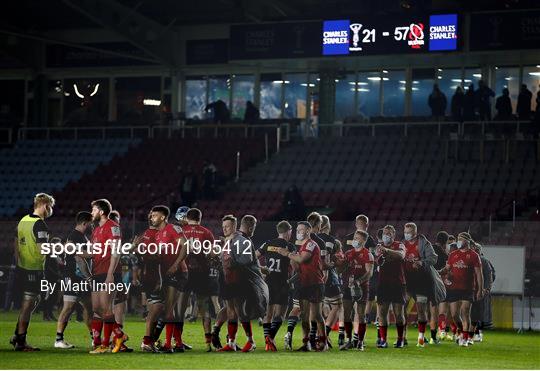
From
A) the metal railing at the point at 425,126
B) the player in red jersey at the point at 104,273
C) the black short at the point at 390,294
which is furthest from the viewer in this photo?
the metal railing at the point at 425,126

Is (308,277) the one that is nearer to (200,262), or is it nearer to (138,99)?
(200,262)

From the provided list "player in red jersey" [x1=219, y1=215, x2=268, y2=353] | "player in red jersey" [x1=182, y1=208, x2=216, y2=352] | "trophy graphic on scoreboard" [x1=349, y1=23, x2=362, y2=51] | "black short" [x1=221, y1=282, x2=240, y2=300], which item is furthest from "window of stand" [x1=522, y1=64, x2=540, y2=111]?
"black short" [x1=221, y1=282, x2=240, y2=300]

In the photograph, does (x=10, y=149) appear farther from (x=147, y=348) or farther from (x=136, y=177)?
(x=147, y=348)

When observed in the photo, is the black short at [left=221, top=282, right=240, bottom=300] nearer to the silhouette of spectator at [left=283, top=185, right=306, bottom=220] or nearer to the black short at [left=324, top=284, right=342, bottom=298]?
the black short at [left=324, top=284, right=342, bottom=298]

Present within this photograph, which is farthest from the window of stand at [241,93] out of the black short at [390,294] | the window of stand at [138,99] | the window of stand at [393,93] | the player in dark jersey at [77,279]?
the player in dark jersey at [77,279]

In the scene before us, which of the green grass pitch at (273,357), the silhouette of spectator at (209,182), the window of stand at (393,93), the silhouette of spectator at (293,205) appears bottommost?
the green grass pitch at (273,357)

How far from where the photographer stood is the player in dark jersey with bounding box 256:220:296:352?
1858cm

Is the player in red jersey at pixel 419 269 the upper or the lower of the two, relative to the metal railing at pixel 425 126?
lower

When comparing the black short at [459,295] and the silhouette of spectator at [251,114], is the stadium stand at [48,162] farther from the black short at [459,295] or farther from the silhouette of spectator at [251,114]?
the black short at [459,295]

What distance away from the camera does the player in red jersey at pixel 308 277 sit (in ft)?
60.6

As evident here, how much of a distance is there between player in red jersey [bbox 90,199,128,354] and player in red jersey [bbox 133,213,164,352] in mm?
373

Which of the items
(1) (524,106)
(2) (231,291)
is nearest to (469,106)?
(1) (524,106)

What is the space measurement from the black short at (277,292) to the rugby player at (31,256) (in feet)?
10.9

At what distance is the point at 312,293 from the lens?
18.5 m
